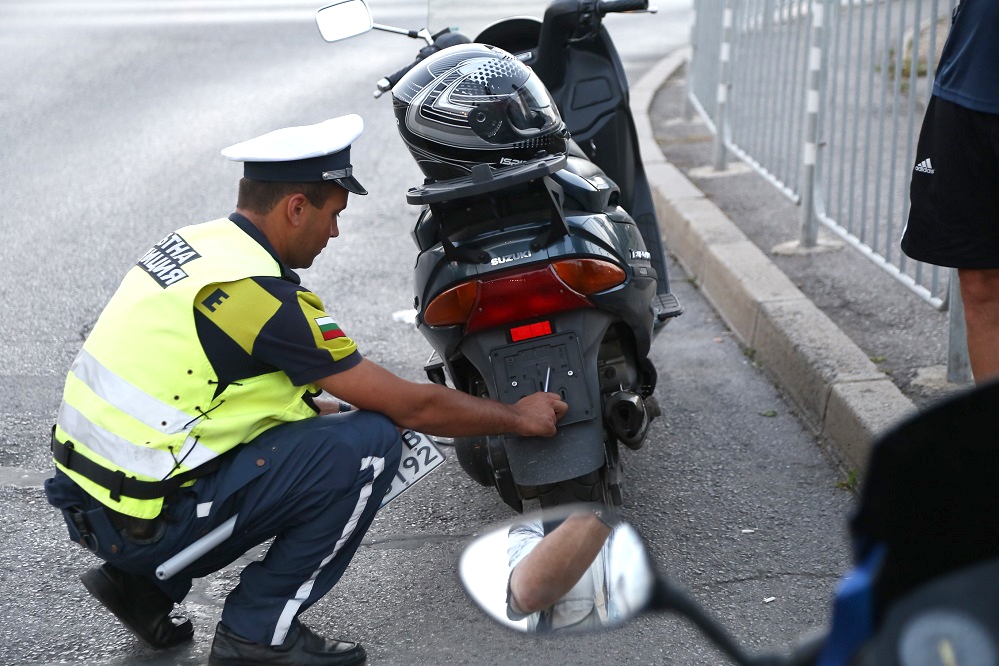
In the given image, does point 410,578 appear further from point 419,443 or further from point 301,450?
point 301,450

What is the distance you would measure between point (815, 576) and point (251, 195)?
1796 mm

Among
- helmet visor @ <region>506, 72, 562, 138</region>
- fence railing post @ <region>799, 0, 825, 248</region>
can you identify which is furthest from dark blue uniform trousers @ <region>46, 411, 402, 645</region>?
fence railing post @ <region>799, 0, 825, 248</region>

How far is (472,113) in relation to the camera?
9.97 feet

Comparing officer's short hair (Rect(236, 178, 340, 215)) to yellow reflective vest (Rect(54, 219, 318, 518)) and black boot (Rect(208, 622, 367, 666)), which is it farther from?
black boot (Rect(208, 622, 367, 666))

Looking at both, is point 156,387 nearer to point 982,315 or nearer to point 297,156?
point 297,156

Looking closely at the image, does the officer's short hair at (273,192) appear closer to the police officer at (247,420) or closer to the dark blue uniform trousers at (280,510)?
the police officer at (247,420)

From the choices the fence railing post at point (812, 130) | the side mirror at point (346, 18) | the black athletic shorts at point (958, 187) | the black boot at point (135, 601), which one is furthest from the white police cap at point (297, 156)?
the fence railing post at point (812, 130)

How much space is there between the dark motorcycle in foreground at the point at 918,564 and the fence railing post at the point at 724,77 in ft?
21.2

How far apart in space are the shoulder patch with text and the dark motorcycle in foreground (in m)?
1.59

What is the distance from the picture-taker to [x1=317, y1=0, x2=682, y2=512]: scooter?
9.82 feet

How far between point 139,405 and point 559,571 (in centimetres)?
143

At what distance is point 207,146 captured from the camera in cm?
878

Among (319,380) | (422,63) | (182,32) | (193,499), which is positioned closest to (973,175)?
(422,63)

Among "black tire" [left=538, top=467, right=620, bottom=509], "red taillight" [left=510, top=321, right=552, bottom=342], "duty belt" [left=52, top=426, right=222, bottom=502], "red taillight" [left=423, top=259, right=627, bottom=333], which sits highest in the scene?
"red taillight" [left=423, top=259, right=627, bottom=333]
